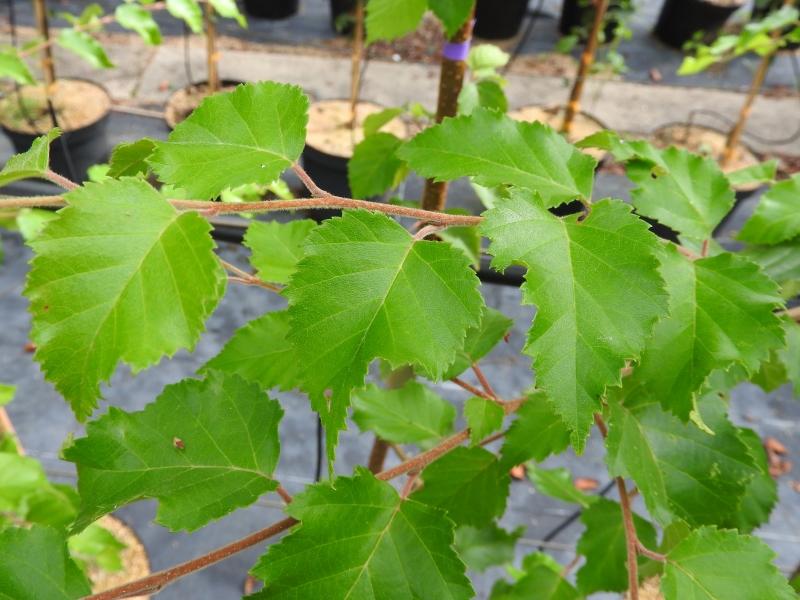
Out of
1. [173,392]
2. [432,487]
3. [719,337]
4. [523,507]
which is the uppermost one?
[719,337]

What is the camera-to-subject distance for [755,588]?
47cm

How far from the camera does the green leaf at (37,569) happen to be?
0.44 m

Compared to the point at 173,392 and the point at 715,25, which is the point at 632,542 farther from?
the point at 715,25

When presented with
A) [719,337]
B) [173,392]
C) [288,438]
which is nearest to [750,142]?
[288,438]

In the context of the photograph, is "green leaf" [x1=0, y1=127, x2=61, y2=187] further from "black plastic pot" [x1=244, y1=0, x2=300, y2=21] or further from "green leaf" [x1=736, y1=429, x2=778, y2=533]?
"black plastic pot" [x1=244, y1=0, x2=300, y2=21]

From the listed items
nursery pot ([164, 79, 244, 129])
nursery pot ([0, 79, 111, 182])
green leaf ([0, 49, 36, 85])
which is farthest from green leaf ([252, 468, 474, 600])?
nursery pot ([164, 79, 244, 129])

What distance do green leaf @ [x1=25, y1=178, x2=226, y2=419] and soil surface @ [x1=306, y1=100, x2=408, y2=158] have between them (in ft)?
5.15

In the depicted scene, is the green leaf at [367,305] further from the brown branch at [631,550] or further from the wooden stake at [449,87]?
the wooden stake at [449,87]

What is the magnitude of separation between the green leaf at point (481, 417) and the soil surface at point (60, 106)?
77.0 inches

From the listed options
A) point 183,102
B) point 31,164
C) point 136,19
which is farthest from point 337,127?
point 31,164

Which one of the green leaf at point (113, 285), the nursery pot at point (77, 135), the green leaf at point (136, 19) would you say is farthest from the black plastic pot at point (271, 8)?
the green leaf at point (113, 285)

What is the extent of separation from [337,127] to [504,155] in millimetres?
1715

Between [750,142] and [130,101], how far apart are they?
246cm

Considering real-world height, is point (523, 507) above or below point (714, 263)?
below
